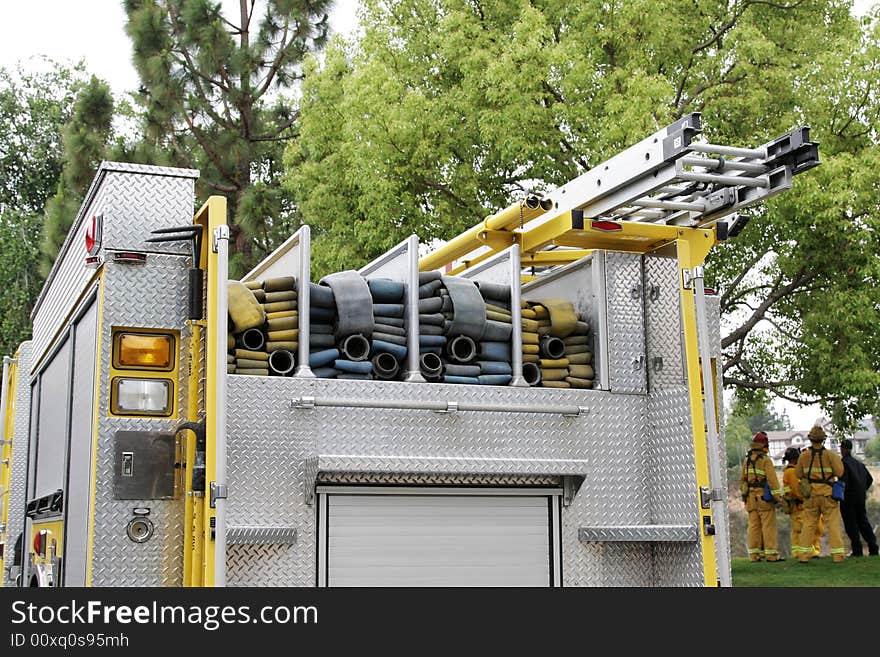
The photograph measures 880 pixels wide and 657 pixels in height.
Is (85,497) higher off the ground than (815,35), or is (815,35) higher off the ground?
(815,35)

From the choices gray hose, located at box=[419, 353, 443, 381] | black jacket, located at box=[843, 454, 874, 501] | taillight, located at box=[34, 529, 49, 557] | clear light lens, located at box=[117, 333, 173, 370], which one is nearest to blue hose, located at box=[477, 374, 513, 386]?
gray hose, located at box=[419, 353, 443, 381]

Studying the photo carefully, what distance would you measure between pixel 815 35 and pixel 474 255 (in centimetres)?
942

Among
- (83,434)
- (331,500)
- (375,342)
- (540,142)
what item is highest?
(540,142)

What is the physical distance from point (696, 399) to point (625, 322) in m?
0.62

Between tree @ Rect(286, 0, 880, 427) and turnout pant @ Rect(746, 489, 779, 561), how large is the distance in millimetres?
1665

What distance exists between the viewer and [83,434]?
523cm

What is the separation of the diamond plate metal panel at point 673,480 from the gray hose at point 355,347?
1627 millimetres

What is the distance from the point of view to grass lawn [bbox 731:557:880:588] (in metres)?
11.1

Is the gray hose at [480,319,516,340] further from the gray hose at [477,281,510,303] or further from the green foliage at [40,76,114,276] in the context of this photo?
the green foliage at [40,76,114,276]

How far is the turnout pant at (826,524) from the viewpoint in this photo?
12383mm

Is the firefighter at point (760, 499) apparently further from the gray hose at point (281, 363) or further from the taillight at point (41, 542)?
the taillight at point (41, 542)

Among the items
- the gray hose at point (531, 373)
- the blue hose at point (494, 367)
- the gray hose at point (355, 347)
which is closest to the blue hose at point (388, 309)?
the gray hose at point (355, 347)

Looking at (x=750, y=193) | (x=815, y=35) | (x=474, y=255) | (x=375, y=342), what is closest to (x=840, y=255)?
(x=815, y=35)
